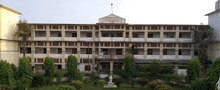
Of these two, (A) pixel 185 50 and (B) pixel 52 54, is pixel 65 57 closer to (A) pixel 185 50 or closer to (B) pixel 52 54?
(B) pixel 52 54

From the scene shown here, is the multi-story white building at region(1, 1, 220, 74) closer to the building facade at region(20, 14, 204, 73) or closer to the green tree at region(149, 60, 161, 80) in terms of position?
the building facade at region(20, 14, 204, 73)

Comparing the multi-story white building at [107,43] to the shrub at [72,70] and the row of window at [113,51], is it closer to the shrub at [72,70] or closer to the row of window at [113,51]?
the row of window at [113,51]

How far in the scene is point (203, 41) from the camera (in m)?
21.8

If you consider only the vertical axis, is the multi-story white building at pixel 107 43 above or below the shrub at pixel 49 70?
above

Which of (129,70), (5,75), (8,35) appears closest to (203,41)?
(129,70)

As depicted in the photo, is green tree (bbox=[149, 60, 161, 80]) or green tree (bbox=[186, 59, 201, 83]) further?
green tree (bbox=[149, 60, 161, 80])

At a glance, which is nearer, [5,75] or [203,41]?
[5,75]

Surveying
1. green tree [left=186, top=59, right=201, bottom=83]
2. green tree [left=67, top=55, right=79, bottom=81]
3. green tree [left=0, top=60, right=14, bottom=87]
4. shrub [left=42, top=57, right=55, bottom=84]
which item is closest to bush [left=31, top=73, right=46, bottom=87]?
shrub [left=42, top=57, right=55, bottom=84]

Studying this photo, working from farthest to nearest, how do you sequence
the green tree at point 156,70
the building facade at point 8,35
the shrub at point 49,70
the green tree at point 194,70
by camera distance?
the building facade at point 8,35 → the green tree at point 156,70 → the shrub at point 49,70 → the green tree at point 194,70

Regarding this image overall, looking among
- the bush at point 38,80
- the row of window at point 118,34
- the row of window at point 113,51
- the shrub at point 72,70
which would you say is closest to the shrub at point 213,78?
the shrub at point 72,70

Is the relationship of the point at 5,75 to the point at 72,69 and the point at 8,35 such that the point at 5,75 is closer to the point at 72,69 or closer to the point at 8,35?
the point at 72,69

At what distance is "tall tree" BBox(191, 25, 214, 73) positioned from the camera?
21.9m

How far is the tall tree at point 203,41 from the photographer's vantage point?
2190 centimetres

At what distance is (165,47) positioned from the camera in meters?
24.8
